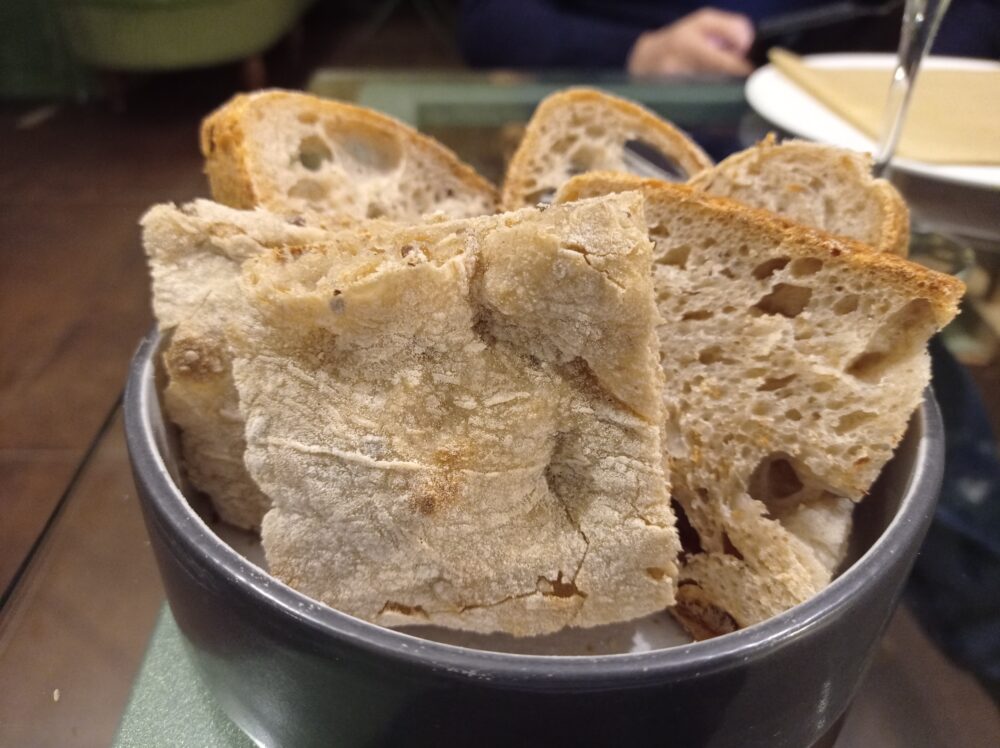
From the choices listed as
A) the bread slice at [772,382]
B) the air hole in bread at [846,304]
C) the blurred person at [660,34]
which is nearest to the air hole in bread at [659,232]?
the bread slice at [772,382]

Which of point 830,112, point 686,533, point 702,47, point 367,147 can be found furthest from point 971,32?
point 686,533

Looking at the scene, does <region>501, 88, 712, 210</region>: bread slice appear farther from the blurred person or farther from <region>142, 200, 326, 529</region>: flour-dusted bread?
the blurred person

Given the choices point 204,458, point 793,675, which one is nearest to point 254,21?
point 204,458

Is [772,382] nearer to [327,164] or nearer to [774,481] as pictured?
[774,481]

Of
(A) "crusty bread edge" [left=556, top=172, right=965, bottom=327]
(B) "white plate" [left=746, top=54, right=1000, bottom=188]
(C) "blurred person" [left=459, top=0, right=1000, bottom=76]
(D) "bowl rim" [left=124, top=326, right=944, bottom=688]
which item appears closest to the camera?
(D) "bowl rim" [left=124, top=326, right=944, bottom=688]

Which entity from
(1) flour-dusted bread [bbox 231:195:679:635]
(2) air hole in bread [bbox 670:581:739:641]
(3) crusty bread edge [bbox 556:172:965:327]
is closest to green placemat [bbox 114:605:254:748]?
(1) flour-dusted bread [bbox 231:195:679:635]

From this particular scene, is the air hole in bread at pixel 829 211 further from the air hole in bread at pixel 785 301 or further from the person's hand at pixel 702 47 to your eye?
the person's hand at pixel 702 47
